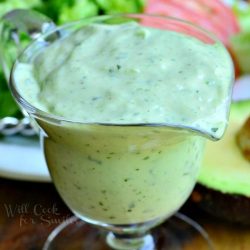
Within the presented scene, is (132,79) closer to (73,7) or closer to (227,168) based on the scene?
(227,168)

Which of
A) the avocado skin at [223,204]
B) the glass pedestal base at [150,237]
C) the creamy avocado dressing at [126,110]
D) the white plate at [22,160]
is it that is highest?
the creamy avocado dressing at [126,110]

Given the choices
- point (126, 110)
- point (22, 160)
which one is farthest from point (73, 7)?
point (126, 110)

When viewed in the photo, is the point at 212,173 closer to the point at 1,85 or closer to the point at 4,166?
the point at 4,166

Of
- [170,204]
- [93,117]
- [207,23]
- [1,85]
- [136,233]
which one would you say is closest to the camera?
[93,117]

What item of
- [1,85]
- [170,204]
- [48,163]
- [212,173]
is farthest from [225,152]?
[1,85]

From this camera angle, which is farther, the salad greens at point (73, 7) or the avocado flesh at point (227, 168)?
the salad greens at point (73, 7)

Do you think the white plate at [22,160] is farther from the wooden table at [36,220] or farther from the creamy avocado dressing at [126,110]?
the creamy avocado dressing at [126,110]

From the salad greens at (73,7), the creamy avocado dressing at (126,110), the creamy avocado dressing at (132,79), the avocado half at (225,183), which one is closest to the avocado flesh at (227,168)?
the avocado half at (225,183)
